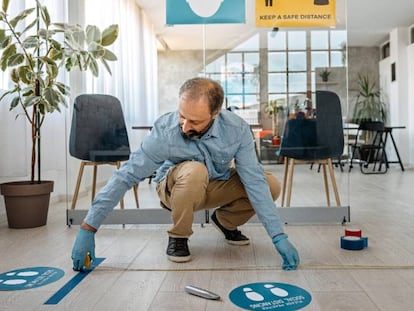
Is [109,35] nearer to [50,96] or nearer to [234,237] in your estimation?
[50,96]

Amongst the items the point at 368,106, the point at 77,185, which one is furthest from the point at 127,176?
the point at 368,106

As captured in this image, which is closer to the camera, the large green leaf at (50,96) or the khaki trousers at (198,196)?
the khaki trousers at (198,196)

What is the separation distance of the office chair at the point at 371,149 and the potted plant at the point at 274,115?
136 inches

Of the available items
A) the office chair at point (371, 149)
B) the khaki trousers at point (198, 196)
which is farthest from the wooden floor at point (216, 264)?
the office chair at point (371, 149)

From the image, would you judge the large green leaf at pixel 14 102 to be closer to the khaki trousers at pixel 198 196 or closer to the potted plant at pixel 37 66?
the potted plant at pixel 37 66

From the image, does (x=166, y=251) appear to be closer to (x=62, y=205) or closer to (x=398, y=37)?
(x=62, y=205)

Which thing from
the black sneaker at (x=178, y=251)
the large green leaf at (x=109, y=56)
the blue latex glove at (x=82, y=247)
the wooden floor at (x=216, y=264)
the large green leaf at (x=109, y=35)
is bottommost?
the wooden floor at (x=216, y=264)

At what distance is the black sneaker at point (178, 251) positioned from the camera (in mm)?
1772

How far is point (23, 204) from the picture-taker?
2566 mm

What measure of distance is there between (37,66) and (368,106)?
7.40 metres

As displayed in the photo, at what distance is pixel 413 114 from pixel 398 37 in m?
1.40

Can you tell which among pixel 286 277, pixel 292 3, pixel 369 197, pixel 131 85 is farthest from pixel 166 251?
pixel 369 197

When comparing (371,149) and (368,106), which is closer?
(371,149)

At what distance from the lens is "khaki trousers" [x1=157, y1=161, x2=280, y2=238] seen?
175 cm
